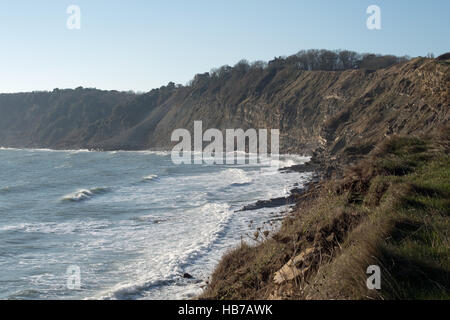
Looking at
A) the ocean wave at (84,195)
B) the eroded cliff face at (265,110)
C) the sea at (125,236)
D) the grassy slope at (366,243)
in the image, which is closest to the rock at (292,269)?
the grassy slope at (366,243)

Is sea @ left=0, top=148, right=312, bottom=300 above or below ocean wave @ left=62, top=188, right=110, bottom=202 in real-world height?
above

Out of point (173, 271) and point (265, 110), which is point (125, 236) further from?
point (265, 110)

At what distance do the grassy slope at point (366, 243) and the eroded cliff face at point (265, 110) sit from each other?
34.1ft

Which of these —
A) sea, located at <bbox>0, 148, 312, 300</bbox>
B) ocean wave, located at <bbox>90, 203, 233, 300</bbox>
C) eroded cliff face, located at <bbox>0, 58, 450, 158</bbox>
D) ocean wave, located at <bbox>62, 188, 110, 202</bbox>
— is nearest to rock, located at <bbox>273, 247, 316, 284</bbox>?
sea, located at <bbox>0, 148, 312, 300</bbox>

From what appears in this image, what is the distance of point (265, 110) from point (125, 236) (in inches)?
2448

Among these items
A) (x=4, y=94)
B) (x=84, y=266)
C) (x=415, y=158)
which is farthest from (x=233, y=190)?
(x=4, y=94)

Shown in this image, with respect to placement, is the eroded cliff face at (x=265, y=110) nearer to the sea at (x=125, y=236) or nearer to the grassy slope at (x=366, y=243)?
the sea at (x=125, y=236)

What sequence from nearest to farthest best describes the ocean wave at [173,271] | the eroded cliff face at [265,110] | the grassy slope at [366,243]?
the grassy slope at [366,243] < the ocean wave at [173,271] < the eroded cliff face at [265,110]

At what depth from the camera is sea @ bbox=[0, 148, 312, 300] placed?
9750 mm

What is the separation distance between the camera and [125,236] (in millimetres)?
14859

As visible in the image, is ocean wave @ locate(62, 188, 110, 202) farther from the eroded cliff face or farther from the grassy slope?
the grassy slope

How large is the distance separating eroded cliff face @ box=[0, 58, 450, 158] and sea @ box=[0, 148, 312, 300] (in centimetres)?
995

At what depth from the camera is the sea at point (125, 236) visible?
9750mm

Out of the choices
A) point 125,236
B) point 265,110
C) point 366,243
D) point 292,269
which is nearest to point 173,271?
point 125,236
